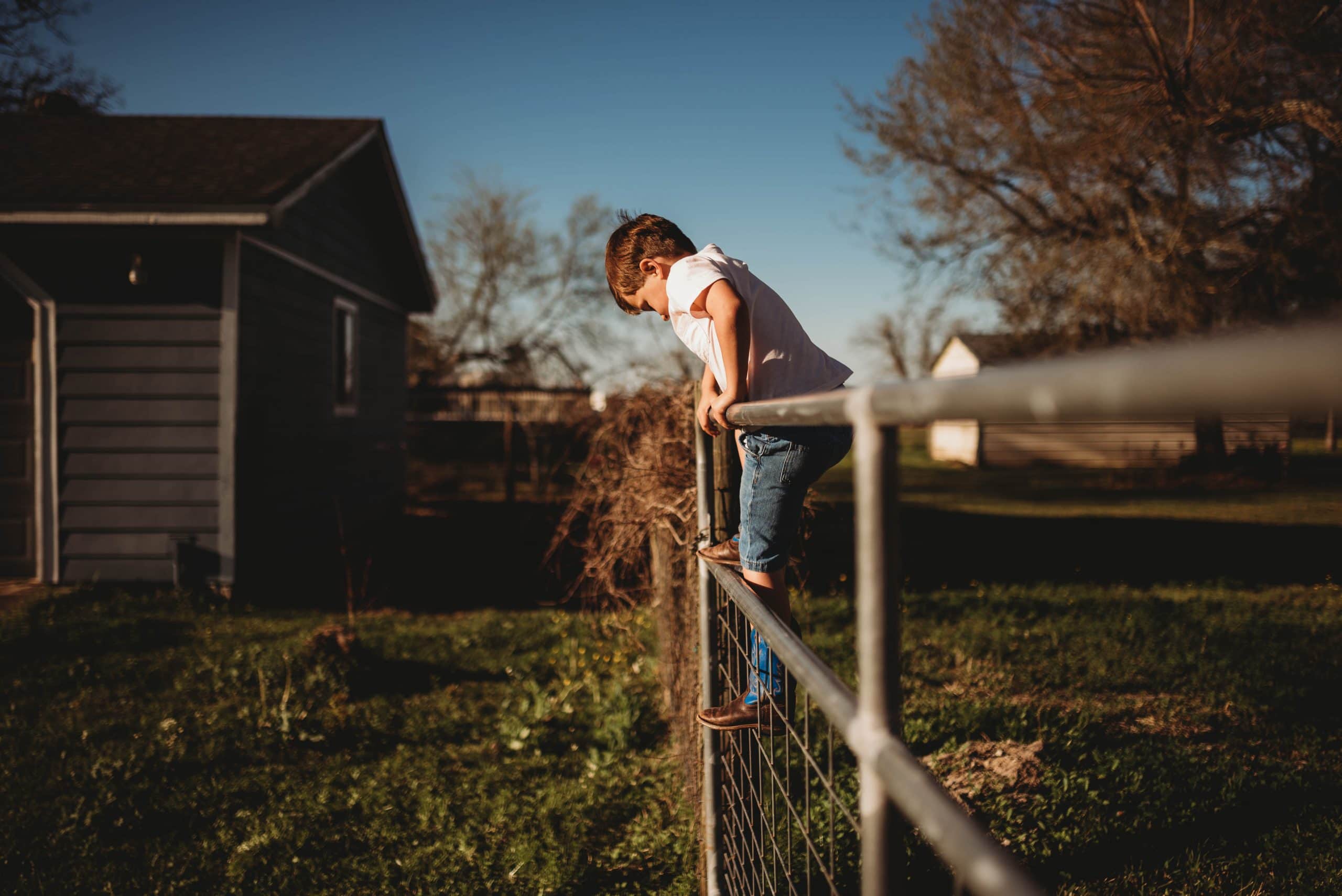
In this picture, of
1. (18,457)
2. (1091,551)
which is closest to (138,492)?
(18,457)

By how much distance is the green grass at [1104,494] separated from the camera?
1234 centimetres

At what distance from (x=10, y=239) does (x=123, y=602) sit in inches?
132

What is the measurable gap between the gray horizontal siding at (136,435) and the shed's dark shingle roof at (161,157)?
101 cm

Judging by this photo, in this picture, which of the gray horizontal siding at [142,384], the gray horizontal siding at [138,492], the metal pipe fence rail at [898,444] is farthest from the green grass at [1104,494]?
the metal pipe fence rail at [898,444]

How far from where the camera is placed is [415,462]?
16.4m

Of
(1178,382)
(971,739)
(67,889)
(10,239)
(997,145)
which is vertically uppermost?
(997,145)

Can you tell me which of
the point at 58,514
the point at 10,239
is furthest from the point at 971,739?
the point at 10,239

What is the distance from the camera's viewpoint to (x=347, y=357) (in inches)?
424

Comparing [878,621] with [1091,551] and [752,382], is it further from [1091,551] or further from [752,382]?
[1091,551]

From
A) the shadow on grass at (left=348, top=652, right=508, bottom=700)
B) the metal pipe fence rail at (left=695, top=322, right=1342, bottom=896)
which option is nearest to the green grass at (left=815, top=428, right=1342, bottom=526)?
the shadow on grass at (left=348, top=652, right=508, bottom=700)

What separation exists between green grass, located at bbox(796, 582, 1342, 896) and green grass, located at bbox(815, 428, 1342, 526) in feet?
12.2

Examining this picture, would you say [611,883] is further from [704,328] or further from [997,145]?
[997,145]

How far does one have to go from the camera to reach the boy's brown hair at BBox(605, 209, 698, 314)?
8.81ft

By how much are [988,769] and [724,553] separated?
5.57 ft
